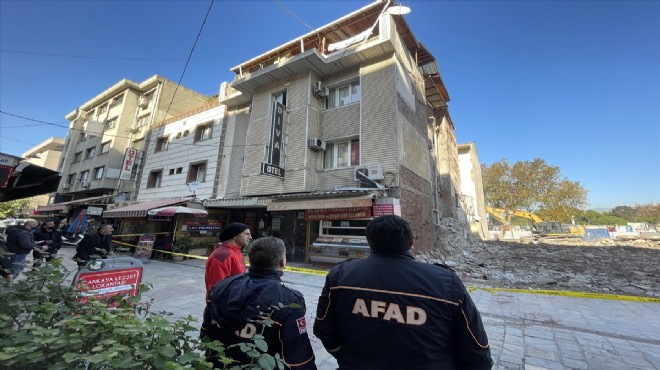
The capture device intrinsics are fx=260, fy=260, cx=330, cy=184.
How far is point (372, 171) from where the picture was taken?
10.5 metres

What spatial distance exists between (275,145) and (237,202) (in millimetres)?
3444

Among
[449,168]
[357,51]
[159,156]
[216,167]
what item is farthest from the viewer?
[449,168]

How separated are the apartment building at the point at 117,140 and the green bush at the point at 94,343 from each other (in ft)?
68.0

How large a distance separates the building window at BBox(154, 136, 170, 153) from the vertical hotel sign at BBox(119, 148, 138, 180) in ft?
5.43

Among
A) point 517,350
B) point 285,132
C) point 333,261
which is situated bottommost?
point 517,350

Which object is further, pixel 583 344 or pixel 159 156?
pixel 159 156

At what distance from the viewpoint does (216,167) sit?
49.1 ft

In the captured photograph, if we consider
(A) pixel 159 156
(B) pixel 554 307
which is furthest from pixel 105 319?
(A) pixel 159 156

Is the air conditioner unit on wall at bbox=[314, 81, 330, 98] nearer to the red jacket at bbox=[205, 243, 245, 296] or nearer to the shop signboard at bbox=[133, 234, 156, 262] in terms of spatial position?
the shop signboard at bbox=[133, 234, 156, 262]

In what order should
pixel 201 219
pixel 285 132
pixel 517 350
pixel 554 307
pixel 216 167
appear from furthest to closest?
pixel 216 167 → pixel 201 219 → pixel 285 132 → pixel 554 307 → pixel 517 350

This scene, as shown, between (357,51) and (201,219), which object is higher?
(357,51)

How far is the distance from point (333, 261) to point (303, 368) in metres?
8.54

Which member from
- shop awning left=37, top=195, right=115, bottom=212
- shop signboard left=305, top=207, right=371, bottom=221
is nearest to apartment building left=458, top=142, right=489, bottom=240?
shop signboard left=305, top=207, right=371, bottom=221

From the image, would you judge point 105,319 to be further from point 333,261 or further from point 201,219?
point 201,219
